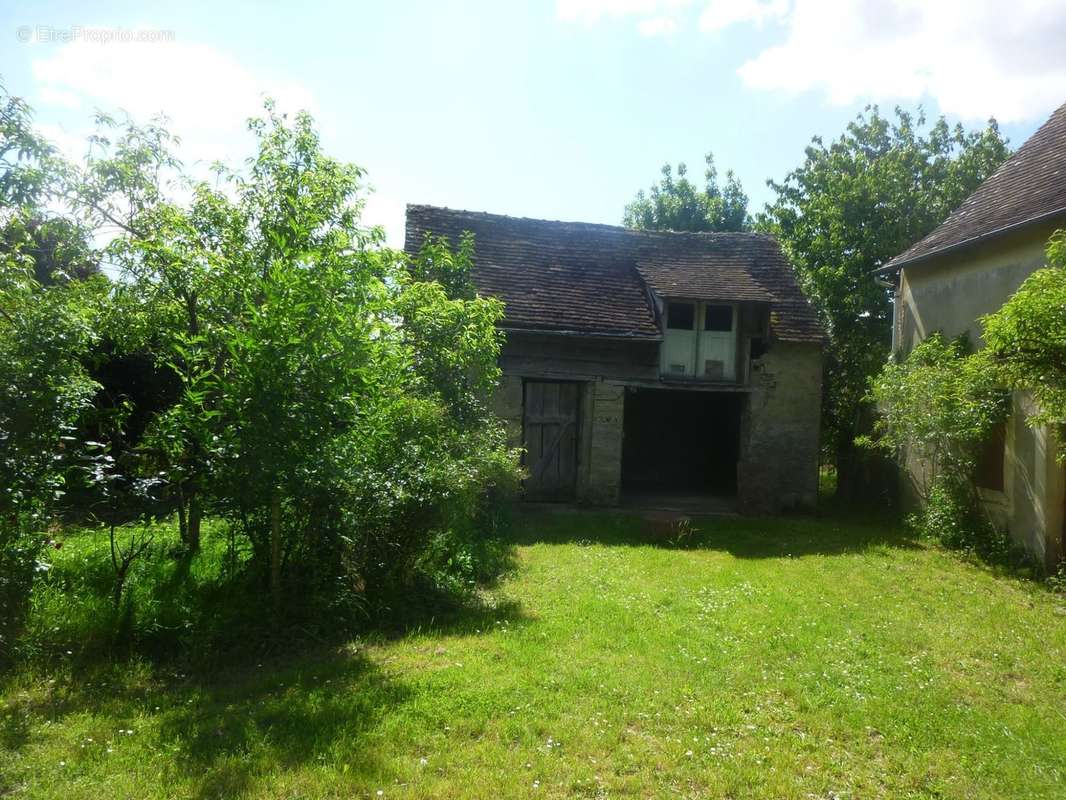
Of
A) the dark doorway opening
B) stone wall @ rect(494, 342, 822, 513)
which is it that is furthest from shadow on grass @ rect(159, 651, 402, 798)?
the dark doorway opening

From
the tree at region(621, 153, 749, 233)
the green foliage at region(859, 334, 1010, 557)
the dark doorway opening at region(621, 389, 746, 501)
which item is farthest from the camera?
the tree at region(621, 153, 749, 233)

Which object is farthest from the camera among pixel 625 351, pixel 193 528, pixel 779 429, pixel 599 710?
pixel 779 429

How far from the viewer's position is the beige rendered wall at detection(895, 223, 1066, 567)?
10.1 m

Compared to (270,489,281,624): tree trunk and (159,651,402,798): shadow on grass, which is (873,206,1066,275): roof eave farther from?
(270,489,281,624): tree trunk

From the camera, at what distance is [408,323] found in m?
9.40

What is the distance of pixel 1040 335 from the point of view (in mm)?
6488

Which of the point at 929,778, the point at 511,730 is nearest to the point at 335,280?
the point at 511,730

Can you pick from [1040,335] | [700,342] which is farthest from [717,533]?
[1040,335]

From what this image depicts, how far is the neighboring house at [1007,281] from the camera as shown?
33.2 ft

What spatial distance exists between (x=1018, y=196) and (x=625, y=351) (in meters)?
6.98

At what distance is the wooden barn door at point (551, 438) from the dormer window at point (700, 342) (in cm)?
218

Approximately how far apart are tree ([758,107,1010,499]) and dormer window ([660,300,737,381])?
532 centimetres

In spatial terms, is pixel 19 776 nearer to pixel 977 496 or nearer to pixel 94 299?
pixel 94 299

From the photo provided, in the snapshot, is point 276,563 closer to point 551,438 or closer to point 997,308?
point 551,438
